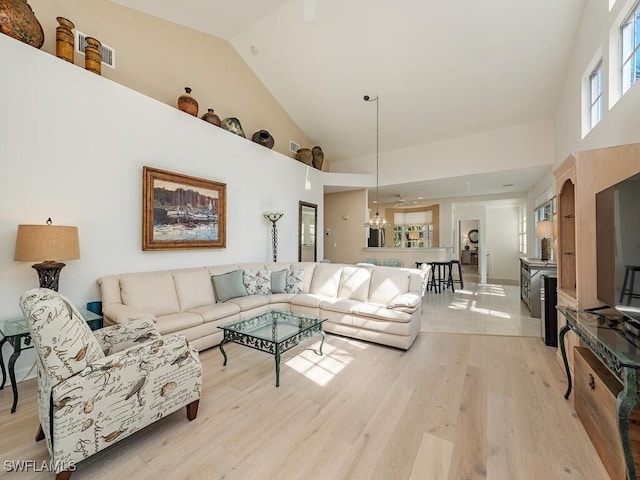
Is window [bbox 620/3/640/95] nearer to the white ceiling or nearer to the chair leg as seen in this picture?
the white ceiling

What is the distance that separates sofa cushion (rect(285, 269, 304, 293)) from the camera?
4491mm

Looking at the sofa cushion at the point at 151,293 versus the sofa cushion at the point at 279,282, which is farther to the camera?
the sofa cushion at the point at 279,282

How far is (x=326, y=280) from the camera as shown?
4.43m

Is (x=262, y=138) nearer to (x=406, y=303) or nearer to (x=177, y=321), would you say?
(x=177, y=321)

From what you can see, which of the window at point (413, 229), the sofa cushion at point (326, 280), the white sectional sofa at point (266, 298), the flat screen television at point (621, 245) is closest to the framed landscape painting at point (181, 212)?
the white sectional sofa at point (266, 298)

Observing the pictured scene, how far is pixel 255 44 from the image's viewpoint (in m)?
4.92

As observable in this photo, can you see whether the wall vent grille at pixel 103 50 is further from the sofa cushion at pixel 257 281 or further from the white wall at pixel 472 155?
the white wall at pixel 472 155

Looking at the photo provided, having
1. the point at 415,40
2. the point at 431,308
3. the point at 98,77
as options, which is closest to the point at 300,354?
the point at 431,308

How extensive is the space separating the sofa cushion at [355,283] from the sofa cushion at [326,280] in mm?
95

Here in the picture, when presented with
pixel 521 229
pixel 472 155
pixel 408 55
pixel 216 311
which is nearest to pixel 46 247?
pixel 216 311

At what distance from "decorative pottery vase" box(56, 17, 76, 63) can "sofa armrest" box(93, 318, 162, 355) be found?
9.56ft

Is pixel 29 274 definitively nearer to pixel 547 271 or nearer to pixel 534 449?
pixel 534 449

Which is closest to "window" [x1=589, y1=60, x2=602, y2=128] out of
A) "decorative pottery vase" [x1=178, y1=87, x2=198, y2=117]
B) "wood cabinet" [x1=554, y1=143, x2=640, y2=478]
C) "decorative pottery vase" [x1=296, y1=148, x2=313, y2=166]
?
"wood cabinet" [x1=554, y1=143, x2=640, y2=478]

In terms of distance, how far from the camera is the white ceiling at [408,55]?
12.0ft
